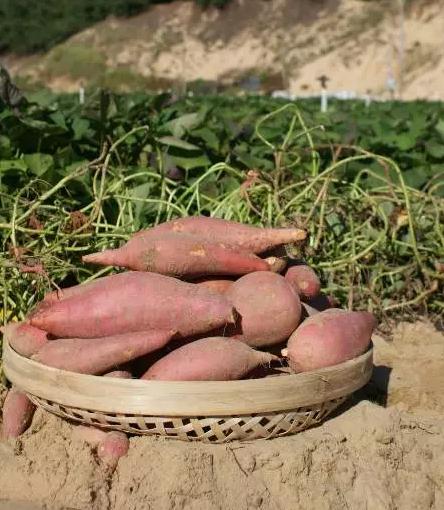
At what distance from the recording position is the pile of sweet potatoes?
2.46 metres

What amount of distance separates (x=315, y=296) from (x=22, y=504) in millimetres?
1191

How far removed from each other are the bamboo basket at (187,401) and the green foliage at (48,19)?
188ft

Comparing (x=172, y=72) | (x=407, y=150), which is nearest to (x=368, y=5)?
(x=172, y=72)

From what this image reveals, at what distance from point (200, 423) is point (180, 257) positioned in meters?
0.55

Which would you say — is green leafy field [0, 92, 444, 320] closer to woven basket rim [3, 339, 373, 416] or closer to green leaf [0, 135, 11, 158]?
green leaf [0, 135, 11, 158]

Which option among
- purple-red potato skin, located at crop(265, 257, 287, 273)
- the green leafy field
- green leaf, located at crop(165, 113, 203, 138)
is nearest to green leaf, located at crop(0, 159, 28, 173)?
the green leafy field

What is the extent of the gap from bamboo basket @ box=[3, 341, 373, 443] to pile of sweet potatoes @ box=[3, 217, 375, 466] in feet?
0.23

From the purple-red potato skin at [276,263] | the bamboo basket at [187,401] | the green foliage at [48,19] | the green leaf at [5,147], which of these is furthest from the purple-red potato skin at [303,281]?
the green foliage at [48,19]

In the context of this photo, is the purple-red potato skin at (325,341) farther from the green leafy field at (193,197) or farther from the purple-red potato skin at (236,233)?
the green leafy field at (193,197)

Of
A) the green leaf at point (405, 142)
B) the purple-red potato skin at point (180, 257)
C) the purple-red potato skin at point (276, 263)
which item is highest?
the purple-red potato skin at point (180, 257)

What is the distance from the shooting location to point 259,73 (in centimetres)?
5178

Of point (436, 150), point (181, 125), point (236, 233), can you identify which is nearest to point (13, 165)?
point (181, 125)

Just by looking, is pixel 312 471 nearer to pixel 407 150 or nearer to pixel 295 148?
pixel 295 148

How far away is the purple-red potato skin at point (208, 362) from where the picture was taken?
7.98 feet
